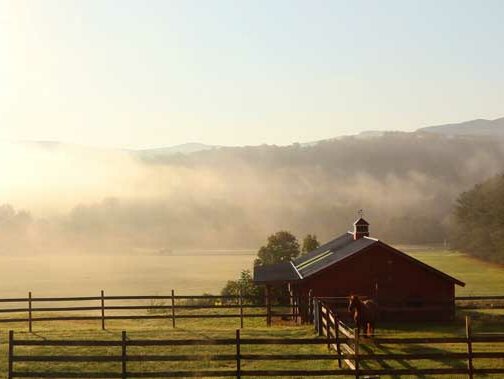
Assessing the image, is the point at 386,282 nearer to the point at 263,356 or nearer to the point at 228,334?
the point at 228,334

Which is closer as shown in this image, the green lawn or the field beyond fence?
the field beyond fence

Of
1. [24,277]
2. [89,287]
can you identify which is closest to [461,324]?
[89,287]

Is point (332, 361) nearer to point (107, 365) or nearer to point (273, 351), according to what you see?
point (273, 351)

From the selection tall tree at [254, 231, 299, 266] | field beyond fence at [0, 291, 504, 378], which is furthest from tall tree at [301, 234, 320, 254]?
field beyond fence at [0, 291, 504, 378]

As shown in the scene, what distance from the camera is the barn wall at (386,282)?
111 ft

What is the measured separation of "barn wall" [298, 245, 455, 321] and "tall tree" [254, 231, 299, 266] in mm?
23107

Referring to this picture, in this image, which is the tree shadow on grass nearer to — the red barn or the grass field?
the grass field

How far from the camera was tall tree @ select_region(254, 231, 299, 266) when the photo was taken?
2269 inches

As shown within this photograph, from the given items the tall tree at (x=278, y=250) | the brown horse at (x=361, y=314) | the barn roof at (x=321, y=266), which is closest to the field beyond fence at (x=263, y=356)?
the brown horse at (x=361, y=314)

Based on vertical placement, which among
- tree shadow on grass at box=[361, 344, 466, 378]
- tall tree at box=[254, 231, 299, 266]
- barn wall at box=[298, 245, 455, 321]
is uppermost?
tall tree at box=[254, 231, 299, 266]

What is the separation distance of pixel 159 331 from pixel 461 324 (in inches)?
593

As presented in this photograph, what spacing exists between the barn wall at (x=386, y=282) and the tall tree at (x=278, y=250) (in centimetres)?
2311

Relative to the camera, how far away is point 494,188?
92.2m

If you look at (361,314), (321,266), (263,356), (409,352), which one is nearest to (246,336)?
(361,314)
